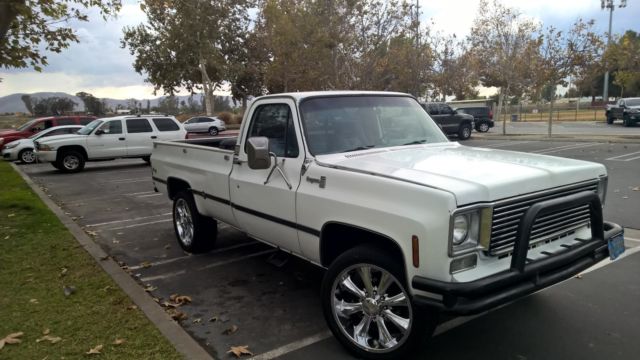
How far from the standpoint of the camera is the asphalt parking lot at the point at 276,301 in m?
3.68

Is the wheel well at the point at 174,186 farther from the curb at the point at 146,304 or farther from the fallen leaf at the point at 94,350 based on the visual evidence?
the fallen leaf at the point at 94,350

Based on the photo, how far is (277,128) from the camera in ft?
14.9

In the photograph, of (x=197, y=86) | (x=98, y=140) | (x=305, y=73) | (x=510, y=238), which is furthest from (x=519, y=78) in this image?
(x=197, y=86)

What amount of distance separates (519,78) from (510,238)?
2900 centimetres

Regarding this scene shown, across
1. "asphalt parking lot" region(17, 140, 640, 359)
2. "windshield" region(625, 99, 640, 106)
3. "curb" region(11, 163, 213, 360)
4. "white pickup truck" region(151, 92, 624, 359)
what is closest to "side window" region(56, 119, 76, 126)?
"asphalt parking lot" region(17, 140, 640, 359)

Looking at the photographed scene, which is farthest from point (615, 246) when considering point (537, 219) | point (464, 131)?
point (464, 131)

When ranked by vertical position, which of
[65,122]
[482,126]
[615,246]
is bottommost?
[482,126]

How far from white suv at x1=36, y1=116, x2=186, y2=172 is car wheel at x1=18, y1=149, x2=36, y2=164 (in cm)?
378

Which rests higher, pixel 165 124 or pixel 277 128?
pixel 277 128

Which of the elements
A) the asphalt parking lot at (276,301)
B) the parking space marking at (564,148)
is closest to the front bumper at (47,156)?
the asphalt parking lot at (276,301)

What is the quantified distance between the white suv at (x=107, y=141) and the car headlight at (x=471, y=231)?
14.5 meters

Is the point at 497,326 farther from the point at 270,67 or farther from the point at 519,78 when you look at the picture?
the point at 519,78

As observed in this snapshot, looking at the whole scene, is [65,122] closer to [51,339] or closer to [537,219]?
[51,339]

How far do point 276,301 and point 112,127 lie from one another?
14380 millimetres
